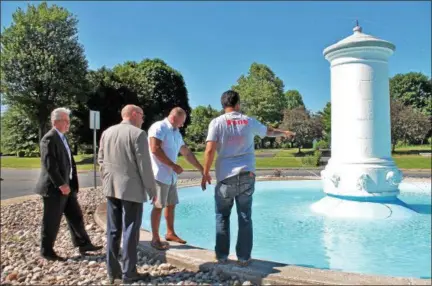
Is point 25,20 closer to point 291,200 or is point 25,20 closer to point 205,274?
point 291,200

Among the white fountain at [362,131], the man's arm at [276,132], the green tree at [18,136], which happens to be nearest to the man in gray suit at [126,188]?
the man's arm at [276,132]

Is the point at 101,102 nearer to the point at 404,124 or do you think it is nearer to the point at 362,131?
the point at 404,124

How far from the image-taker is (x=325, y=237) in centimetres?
608

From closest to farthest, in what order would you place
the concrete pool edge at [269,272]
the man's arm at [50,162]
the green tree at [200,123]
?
the concrete pool edge at [269,272], the man's arm at [50,162], the green tree at [200,123]

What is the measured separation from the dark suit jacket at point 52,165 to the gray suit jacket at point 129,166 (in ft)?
Answer: 3.03

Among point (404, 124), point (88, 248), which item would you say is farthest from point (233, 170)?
point (404, 124)

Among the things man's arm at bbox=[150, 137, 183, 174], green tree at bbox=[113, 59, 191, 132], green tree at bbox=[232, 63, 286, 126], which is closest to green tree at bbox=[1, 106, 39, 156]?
→ green tree at bbox=[113, 59, 191, 132]

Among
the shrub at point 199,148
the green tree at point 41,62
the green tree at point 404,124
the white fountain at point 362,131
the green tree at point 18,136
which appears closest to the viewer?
the white fountain at point 362,131

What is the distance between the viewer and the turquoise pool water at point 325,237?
4770mm

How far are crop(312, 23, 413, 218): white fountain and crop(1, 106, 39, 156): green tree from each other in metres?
45.8

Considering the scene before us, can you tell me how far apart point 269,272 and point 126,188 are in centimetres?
165

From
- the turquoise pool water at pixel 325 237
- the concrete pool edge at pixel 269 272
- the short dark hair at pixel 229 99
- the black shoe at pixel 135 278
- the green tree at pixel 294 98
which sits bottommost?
the turquoise pool water at pixel 325 237

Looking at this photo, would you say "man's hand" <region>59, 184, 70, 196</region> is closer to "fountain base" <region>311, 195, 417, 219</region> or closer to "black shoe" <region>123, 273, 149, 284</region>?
"black shoe" <region>123, 273, 149, 284</region>

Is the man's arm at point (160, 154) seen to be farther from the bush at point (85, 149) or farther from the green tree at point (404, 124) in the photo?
the bush at point (85, 149)
